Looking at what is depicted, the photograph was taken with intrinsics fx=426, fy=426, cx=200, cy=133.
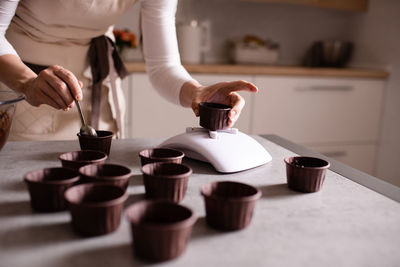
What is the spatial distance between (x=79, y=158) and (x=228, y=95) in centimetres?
39

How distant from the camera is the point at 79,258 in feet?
1.54

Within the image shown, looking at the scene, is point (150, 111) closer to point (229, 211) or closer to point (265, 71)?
point (265, 71)

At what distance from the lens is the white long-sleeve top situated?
116cm

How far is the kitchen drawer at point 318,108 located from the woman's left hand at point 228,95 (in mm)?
1353

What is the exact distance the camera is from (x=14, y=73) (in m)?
0.94

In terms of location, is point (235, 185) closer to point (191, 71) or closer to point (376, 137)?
point (191, 71)

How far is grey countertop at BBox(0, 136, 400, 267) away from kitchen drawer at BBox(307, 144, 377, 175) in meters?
1.94

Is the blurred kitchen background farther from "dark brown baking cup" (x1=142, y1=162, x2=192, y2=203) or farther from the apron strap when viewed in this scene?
"dark brown baking cup" (x1=142, y1=162, x2=192, y2=203)

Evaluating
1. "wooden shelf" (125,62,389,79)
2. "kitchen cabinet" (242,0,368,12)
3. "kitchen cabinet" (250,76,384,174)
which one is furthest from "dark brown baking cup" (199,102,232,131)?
"kitchen cabinet" (242,0,368,12)

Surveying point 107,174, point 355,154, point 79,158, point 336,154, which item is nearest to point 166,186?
point 107,174

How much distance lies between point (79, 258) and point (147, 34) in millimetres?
915

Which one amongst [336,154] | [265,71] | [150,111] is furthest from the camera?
[336,154]

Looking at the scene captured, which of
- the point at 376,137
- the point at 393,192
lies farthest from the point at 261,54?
the point at 393,192

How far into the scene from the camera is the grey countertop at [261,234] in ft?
1.58
